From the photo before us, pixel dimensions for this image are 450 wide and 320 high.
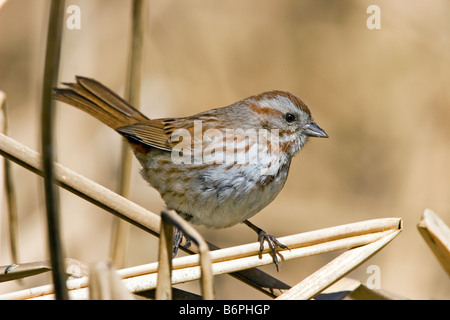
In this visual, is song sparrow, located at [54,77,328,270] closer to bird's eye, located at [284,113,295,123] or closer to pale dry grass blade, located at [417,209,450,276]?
Result: bird's eye, located at [284,113,295,123]

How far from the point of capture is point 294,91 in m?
4.21

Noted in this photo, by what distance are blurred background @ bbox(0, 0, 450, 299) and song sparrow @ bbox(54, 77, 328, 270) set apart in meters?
0.75

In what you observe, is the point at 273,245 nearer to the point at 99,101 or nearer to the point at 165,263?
the point at 165,263

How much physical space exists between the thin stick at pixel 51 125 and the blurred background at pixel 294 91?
2064mm

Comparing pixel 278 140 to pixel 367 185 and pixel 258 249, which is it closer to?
pixel 258 249

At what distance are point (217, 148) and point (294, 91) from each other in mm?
1839

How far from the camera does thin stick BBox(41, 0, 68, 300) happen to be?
42.7 inches

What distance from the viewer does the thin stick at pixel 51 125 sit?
42.7 inches

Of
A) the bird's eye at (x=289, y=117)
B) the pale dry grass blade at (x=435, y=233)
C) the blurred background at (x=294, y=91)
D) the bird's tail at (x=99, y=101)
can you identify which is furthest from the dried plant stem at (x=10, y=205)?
the pale dry grass blade at (x=435, y=233)

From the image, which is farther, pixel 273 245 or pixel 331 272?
pixel 273 245

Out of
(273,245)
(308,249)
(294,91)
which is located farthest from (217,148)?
(294,91)

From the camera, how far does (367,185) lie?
12.8ft
